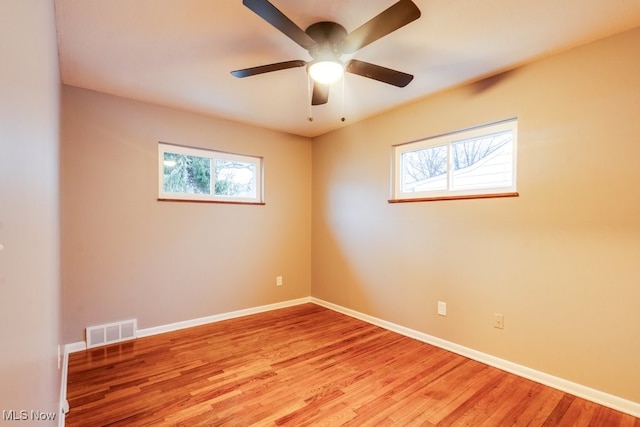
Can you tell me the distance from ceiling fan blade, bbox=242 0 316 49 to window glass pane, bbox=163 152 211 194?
7.27ft

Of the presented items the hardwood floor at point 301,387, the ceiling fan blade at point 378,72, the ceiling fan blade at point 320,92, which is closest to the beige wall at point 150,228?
the hardwood floor at point 301,387

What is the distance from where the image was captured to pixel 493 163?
2652mm

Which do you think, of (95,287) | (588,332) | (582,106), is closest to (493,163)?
(582,106)

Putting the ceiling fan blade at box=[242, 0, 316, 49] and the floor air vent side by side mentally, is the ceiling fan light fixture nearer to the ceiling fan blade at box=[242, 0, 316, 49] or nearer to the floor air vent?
the ceiling fan blade at box=[242, 0, 316, 49]

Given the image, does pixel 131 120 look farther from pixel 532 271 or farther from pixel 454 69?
pixel 532 271

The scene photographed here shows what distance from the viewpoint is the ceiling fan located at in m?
1.49

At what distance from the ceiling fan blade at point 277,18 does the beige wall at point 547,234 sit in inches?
69.2

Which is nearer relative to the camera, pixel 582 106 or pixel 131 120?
pixel 582 106

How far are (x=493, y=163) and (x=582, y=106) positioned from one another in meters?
0.70

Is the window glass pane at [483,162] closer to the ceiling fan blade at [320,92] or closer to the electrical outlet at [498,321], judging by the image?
the electrical outlet at [498,321]

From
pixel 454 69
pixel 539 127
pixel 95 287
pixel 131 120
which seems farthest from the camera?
pixel 131 120

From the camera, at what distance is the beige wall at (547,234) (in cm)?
197

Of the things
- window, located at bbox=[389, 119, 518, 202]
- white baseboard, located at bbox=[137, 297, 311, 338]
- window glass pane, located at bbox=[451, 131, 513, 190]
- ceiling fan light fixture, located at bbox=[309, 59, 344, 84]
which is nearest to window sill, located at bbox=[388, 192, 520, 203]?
window, located at bbox=[389, 119, 518, 202]

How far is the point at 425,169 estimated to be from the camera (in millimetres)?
3170
